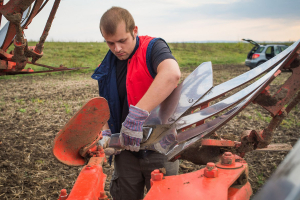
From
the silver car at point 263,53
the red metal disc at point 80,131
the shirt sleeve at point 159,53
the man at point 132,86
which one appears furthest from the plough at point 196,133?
the silver car at point 263,53

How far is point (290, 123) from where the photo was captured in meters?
4.95

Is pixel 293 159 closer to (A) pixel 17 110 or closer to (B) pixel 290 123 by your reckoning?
(B) pixel 290 123

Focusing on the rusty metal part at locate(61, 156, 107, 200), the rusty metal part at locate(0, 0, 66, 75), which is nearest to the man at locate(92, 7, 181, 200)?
the rusty metal part at locate(61, 156, 107, 200)

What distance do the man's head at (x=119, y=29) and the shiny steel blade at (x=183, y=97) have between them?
1.52 feet

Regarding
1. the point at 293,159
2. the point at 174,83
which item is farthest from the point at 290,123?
the point at 293,159

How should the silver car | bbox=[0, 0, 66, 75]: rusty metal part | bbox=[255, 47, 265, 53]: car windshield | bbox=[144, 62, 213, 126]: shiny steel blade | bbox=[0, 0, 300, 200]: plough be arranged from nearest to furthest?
bbox=[0, 0, 300, 200]: plough < bbox=[144, 62, 213, 126]: shiny steel blade < bbox=[0, 0, 66, 75]: rusty metal part < the silver car < bbox=[255, 47, 265, 53]: car windshield

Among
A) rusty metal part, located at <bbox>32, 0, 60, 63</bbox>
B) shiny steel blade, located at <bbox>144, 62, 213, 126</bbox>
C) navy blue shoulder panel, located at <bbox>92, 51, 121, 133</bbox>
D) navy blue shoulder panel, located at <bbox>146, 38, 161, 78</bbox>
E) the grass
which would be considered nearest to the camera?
shiny steel blade, located at <bbox>144, 62, 213, 126</bbox>

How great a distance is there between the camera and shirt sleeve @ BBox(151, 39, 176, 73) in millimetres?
1629

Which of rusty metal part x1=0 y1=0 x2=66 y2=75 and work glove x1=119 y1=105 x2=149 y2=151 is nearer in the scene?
work glove x1=119 y1=105 x2=149 y2=151

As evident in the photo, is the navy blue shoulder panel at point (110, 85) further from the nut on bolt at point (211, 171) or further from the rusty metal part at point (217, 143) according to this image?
the nut on bolt at point (211, 171)

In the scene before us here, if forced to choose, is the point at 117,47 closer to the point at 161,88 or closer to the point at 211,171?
the point at 161,88

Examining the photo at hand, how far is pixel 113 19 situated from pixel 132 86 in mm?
465

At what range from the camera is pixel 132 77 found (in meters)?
1.79

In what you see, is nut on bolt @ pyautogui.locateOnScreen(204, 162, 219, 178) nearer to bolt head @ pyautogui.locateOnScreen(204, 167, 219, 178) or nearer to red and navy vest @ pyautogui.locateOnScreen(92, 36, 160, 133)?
bolt head @ pyautogui.locateOnScreen(204, 167, 219, 178)
